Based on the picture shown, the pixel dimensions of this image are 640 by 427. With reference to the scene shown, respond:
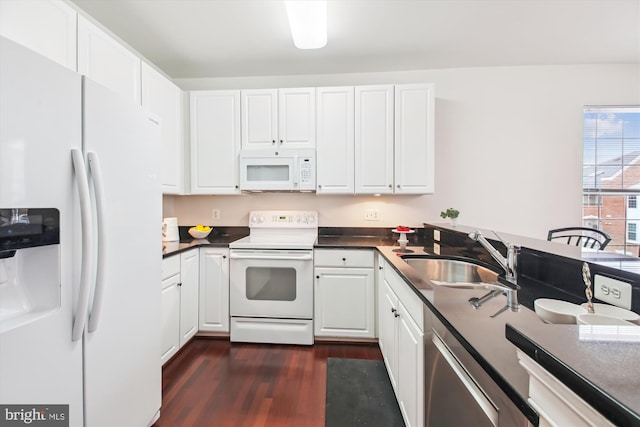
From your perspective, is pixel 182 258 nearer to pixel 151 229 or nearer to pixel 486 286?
pixel 151 229

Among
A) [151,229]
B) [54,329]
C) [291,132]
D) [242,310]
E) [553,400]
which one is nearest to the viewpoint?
[553,400]

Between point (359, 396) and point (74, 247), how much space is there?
5.60 feet

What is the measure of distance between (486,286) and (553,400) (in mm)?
945

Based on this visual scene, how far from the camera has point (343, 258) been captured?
227 centimetres

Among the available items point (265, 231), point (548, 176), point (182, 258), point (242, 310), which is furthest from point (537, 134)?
point (182, 258)

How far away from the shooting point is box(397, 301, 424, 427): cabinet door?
110 centimetres

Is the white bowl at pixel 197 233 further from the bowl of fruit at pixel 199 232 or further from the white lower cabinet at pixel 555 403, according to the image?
the white lower cabinet at pixel 555 403

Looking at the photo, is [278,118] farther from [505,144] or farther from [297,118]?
[505,144]

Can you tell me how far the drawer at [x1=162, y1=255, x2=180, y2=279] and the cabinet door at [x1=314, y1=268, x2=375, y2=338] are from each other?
110cm

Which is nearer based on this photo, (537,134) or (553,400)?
(553,400)

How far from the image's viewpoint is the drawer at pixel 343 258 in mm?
2260

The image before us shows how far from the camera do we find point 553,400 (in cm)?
43

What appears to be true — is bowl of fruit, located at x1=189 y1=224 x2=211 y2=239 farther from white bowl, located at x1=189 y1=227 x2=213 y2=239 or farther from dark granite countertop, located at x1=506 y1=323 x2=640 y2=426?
dark granite countertop, located at x1=506 y1=323 x2=640 y2=426

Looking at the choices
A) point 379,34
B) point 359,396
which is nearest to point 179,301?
point 359,396
